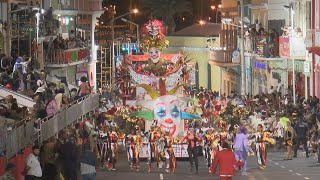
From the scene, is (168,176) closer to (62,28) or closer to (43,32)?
(43,32)

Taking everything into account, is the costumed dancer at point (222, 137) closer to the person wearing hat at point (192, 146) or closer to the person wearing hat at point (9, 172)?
the person wearing hat at point (192, 146)

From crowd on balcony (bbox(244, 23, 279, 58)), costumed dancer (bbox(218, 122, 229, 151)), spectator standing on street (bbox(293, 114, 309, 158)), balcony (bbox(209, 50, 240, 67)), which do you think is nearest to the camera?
costumed dancer (bbox(218, 122, 229, 151))

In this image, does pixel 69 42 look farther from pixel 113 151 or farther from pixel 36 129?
pixel 36 129

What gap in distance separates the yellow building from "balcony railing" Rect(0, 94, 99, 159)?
6112 cm

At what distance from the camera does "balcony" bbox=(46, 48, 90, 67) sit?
65.0 m

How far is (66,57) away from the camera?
67750 millimetres

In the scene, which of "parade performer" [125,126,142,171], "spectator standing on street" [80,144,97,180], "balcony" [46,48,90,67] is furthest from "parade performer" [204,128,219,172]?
"balcony" [46,48,90,67]

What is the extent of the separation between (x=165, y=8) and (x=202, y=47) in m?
7.61

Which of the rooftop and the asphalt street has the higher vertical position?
the rooftop

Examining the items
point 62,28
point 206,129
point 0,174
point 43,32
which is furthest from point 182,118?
point 62,28

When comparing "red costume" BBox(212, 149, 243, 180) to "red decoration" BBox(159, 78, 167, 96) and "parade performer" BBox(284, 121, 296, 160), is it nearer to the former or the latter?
"parade performer" BBox(284, 121, 296, 160)

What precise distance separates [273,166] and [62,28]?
39.1 meters

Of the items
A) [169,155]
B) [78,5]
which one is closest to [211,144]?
[169,155]

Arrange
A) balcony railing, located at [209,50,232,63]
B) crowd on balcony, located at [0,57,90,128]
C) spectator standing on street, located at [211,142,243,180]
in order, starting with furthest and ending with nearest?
balcony railing, located at [209,50,232,63] → crowd on balcony, located at [0,57,90,128] → spectator standing on street, located at [211,142,243,180]
